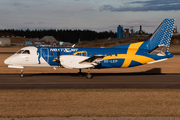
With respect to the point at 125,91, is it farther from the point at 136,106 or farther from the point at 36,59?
the point at 36,59

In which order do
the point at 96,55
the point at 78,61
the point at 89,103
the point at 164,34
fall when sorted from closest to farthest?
the point at 89,103, the point at 78,61, the point at 96,55, the point at 164,34

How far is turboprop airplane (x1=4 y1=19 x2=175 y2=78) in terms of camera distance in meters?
25.2

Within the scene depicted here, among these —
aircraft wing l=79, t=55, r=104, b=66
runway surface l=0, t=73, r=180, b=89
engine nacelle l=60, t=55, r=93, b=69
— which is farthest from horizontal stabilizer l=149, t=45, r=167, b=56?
engine nacelle l=60, t=55, r=93, b=69

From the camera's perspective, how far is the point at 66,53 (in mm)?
26344

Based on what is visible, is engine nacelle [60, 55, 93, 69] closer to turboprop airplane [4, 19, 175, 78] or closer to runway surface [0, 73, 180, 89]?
turboprop airplane [4, 19, 175, 78]

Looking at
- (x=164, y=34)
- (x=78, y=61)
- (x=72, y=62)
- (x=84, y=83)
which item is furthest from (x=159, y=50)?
(x=84, y=83)

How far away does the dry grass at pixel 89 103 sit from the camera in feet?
39.2

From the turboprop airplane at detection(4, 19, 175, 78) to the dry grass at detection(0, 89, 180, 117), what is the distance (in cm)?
752

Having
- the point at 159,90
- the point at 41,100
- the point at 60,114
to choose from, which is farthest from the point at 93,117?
the point at 159,90

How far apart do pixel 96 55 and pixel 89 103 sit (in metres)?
12.8

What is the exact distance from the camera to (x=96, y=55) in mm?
26484

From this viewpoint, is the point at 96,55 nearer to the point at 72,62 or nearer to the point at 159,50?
the point at 72,62

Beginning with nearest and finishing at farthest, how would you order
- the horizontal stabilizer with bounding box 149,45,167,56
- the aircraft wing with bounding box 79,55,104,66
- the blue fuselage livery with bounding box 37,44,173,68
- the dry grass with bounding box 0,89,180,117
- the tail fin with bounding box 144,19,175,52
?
the dry grass with bounding box 0,89,180,117 < the aircraft wing with bounding box 79,55,104,66 < the blue fuselage livery with bounding box 37,44,173,68 < the horizontal stabilizer with bounding box 149,45,167,56 < the tail fin with bounding box 144,19,175,52

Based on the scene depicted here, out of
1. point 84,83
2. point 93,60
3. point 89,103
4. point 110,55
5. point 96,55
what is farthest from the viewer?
point 110,55
